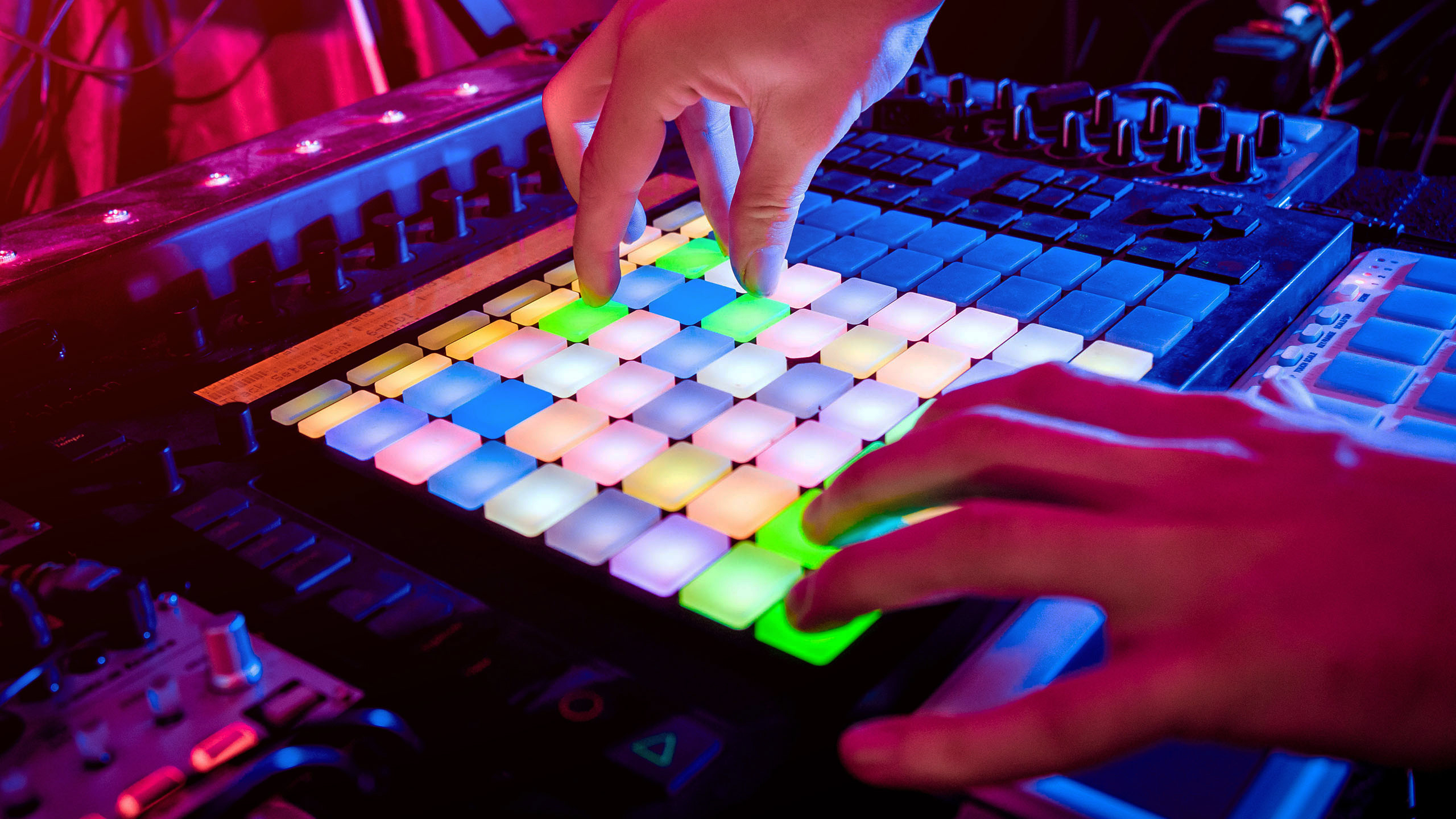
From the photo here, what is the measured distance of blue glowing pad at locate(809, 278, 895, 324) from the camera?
0.92 meters

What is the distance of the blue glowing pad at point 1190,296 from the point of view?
885 millimetres

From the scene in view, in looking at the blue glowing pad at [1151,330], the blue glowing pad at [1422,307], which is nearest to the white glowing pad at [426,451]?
the blue glowing pad at [1151,330]

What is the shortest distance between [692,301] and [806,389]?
0.64 ft

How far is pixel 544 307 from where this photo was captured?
3.16ft

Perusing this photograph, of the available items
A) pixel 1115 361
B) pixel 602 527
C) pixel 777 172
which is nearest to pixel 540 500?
pixel 602 527

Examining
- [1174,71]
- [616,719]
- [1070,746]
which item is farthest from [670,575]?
[1174,71]

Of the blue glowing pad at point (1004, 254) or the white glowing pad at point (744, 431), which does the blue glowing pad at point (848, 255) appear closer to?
the blue glowing pad at point (1004, 254)

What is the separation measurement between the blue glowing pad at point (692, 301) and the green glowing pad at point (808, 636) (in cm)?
39

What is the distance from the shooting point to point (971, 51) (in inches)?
83.9

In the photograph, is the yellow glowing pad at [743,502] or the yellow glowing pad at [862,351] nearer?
the yellow glowing pad at [743,502]

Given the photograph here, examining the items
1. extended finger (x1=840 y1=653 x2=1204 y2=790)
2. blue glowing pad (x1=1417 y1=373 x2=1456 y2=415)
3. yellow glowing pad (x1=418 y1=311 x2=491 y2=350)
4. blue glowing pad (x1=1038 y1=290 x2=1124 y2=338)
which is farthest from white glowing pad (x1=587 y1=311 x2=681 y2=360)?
blue glowing pad (x1=1417 y1=373 x2=1456 y2=415)

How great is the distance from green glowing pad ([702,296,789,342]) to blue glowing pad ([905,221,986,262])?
179 millimetres

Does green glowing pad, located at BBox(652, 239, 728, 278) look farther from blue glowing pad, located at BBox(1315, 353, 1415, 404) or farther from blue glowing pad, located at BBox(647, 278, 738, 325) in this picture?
blue glowing pad, located at BBox(1315, 353, 1415, 404)

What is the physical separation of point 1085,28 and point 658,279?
152 centimetres
